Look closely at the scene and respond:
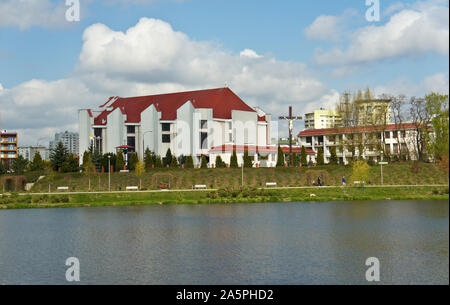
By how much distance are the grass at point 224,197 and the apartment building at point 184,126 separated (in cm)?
3167

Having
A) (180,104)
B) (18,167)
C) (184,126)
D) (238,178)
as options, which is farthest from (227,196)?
(180,104)

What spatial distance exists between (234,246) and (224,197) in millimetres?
28913

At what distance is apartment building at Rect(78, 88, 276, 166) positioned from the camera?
95938 mm

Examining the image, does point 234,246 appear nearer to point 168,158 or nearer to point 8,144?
point 168,158

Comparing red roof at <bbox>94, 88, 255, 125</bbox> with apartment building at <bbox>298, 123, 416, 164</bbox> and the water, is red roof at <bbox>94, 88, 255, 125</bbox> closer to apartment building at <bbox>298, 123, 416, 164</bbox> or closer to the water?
apartment building at <bbox>298, 123, 416, 164</bbox>

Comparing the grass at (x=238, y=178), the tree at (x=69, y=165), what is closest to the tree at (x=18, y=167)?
the tree at (x=69, y=165)

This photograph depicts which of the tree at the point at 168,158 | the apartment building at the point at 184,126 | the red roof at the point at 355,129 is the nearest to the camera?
the red roof at the point at 355,129

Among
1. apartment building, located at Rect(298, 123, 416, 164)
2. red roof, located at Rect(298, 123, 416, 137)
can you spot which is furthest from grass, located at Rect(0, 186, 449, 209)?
red roof, located at Rect(298, 123, 416, 137)

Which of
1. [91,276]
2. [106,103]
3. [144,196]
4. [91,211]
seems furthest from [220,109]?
[91,276]

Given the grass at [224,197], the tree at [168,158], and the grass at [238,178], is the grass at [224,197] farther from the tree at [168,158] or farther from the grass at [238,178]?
the tree at [168,158]

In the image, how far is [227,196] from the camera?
58.0m

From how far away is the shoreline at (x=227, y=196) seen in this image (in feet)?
183
